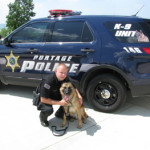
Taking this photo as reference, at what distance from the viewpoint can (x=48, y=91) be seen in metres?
2.31

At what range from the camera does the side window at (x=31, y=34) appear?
129 inches

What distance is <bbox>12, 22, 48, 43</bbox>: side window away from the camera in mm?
3266

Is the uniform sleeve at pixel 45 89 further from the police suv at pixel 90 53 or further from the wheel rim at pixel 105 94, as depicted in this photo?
the wheel rim at pixel 105 94

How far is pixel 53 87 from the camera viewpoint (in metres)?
2.41

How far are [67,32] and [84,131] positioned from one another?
6.02 feet

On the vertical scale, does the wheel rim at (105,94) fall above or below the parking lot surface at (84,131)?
above

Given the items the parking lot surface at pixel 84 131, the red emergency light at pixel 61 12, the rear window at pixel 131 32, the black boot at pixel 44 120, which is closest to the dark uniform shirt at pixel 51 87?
the black boot at pixel 44 120

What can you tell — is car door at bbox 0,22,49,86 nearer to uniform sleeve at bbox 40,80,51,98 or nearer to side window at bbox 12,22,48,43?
side window at bbox 12,22,48,43

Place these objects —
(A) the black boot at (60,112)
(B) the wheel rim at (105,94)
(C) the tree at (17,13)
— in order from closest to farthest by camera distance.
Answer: (A) the black boot at (60,112) < (B) the wheel rim at (105,94) < (C) the tree at (17,13)

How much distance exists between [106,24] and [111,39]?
301 mm

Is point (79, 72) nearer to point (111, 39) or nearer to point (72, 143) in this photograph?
point (111, 39)

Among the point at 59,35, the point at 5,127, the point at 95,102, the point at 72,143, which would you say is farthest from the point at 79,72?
the point at 5,127

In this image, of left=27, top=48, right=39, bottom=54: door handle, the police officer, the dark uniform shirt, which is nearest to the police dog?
the police officer

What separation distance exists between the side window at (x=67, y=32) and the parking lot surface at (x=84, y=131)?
1425 millimetres
